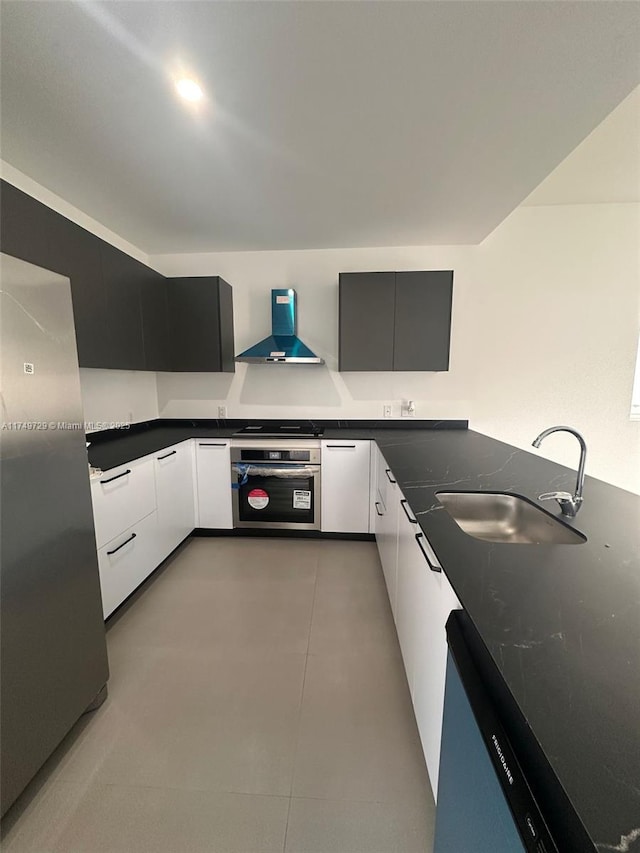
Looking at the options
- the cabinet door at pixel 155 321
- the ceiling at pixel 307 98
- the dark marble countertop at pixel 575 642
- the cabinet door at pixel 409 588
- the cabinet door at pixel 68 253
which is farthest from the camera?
the cabinet door at pixel 155 321

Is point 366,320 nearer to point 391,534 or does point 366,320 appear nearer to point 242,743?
point 391,534

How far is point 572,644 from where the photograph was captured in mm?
A: 630

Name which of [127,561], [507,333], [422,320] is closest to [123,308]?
[127,561]

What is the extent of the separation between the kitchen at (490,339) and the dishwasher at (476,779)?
101 inches

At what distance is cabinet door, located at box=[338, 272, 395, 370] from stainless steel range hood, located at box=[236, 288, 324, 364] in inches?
13.0

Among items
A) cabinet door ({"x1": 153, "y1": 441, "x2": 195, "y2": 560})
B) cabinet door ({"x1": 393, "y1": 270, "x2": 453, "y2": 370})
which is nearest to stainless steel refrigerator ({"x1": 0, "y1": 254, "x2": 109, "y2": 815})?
cabinet door ({"x1": 153, "y1": 441, "x2": 195, "y2": 560})

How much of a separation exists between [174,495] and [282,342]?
1.55 meters

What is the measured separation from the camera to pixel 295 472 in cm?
276

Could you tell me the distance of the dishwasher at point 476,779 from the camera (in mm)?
476

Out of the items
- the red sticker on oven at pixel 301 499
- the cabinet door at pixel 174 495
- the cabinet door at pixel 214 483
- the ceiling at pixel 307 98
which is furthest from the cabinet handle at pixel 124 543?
the ceiling at pixel 307 98

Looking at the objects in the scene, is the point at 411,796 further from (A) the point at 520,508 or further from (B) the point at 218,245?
(B) the point at 218,245

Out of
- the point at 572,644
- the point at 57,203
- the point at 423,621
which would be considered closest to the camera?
the point at 572,644

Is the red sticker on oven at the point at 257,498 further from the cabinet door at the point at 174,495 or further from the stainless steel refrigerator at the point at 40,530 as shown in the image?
the stainless steel refrigerator at the point at 40,530

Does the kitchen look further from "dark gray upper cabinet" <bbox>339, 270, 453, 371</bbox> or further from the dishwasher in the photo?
the dishwasher
